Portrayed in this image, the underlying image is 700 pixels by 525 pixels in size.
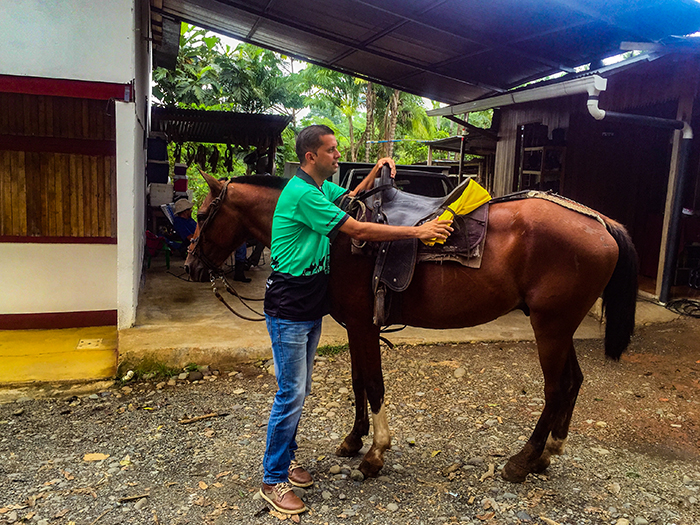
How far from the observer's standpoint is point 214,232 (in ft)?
10.1

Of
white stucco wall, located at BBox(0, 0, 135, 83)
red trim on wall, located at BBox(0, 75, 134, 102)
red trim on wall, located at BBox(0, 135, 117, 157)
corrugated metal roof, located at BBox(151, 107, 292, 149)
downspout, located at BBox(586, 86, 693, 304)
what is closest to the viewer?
red trim on wall, located at BBox(0, 75, 134, 102)

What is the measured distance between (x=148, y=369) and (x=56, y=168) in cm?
290

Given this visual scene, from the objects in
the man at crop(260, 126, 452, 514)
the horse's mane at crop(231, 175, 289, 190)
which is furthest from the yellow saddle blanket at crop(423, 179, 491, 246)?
the horse's mane at crop(231, 175, 289, 190)

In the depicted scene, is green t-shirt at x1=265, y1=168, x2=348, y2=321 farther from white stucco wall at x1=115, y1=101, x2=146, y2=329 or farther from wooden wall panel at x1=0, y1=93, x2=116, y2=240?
wooden wall panel at x1=0, y1=93, x2=116, y2=240

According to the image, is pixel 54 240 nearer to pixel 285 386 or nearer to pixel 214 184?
pixel 214 184

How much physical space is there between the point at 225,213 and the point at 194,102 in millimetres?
15578

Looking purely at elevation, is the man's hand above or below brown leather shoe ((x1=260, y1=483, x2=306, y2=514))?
above

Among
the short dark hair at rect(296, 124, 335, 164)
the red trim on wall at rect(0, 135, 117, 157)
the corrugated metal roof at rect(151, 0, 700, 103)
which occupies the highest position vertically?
the corrugated metal roof at rect(151, 0, 700, 103)

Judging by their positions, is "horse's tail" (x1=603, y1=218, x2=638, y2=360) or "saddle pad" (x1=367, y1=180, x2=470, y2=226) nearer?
"saddle pad" (x1=367, y1=180, x2=470, y2=226)

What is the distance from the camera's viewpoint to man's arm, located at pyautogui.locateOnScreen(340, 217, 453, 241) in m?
2.54

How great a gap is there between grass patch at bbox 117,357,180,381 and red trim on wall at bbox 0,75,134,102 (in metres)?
2.59

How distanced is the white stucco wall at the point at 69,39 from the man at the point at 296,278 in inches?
135

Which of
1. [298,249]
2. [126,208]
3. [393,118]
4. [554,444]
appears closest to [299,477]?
[298,249]

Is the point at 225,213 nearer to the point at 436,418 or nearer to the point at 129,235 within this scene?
the point at 436,418
